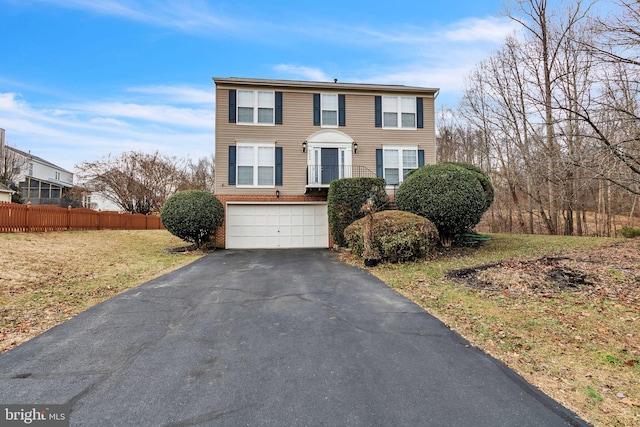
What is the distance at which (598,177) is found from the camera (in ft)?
23.7

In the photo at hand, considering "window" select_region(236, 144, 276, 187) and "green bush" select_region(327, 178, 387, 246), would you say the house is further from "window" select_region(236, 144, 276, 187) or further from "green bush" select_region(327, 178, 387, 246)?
"green bush" select_region(327, 178, 387, 246)

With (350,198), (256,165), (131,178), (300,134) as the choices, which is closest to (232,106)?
(256,165)

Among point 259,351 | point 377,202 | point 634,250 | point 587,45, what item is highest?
point 587,45

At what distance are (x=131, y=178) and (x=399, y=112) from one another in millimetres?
20390

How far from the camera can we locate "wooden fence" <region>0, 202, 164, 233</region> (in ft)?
37.3

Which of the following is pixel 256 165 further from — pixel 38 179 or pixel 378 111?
pixel 38 179

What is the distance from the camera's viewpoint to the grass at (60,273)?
465cm

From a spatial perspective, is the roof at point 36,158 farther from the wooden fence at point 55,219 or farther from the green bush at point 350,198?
the green bush at point 350,198

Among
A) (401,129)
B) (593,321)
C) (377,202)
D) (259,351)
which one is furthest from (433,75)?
(259,351)

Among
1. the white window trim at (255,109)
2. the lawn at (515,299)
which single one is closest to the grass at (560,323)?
the lawn at (515,299)

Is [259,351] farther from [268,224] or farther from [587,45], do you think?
[268,224]

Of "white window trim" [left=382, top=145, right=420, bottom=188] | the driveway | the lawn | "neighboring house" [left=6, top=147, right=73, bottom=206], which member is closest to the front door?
"white window trim" [left=382, top=145, right=420, bottom=188]

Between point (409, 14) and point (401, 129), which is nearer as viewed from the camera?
point (409, 14)

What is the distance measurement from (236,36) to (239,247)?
9064 millimetres
